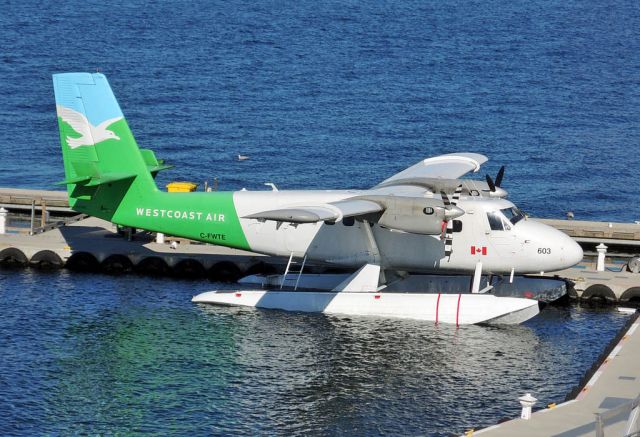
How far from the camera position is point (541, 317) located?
150 ft

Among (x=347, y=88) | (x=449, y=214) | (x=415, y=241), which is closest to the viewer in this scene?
(x=449, y=214)

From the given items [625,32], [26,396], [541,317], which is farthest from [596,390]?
[625,32]

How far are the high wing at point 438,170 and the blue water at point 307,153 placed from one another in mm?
6720

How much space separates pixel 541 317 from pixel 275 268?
11.2m

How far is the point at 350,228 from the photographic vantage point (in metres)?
46.3

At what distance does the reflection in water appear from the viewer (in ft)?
115

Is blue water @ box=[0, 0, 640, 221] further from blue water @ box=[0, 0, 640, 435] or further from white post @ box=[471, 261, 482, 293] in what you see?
white post @ box=[471, 261, 482, 293]

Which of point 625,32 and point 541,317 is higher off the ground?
point 625,32

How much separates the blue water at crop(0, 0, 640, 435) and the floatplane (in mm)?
1156

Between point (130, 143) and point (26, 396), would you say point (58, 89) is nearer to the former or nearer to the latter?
point (130, 143)

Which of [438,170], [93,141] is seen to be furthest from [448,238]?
[93,141]

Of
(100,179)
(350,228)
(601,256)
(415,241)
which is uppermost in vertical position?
(100,179)

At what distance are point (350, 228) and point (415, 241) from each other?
2506mm

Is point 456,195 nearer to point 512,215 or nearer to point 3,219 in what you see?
point 512,215
